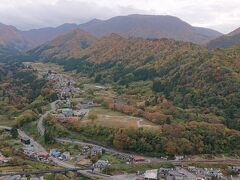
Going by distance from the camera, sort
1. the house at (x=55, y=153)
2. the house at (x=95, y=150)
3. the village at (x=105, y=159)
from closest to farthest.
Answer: the village at (x=105, y=159) → the house at (x=55, y=153) → the house at (x=95, y=150)

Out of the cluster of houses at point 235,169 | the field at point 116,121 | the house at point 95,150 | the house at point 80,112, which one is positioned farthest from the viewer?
the house at point 80,112

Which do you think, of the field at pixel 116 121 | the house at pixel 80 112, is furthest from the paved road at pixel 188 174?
the house at pixel 80 112

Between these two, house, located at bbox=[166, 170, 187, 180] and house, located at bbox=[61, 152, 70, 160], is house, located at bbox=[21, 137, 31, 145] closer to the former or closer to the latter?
house, located at bbox=[61, 152, 70, 160]

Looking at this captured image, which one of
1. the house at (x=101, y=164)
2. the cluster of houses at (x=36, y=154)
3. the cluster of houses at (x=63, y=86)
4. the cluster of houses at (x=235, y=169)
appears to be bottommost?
the cluster of houses at (x=235, y=169)

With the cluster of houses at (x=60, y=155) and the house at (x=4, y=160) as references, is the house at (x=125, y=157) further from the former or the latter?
the house at (x=4, y=160)

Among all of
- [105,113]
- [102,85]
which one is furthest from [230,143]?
[102,85]

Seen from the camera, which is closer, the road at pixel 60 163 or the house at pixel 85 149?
the road at pixel 60 163

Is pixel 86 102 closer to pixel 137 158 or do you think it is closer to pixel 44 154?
pixel 44 154

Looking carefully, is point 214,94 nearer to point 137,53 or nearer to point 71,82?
point 71,82

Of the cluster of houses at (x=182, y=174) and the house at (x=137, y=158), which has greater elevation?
the house at (x=137, y=158)

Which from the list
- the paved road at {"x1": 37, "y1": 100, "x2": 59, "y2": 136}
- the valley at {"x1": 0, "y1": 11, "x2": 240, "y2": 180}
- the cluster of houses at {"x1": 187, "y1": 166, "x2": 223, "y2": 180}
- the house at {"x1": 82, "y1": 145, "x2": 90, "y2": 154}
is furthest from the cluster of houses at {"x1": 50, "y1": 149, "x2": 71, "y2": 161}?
the cluster of houses at {"x1": 187, "y1": 166, "x2": 223, "y2": 180}

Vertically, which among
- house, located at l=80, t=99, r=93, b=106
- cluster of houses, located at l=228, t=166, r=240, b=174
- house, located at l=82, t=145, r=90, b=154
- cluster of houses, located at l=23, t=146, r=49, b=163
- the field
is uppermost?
house, located at l=80, t=99, r=93, b=106
